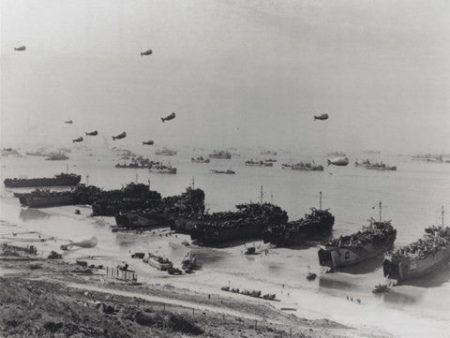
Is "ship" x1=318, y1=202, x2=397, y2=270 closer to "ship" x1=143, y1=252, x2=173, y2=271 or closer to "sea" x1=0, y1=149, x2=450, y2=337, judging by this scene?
"sea" x1=0, y1=149, x2=450, y2=337

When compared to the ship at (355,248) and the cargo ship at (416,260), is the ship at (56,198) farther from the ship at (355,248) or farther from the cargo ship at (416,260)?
the cargo ship at (416,260)

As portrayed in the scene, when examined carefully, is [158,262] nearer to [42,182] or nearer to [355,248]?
[355,248]

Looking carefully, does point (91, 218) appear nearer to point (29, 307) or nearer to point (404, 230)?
point (404, 230)

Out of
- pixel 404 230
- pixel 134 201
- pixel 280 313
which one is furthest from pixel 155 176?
pixel 280 313

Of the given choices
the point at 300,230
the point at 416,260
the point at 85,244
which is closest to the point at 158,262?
the point at 85,244

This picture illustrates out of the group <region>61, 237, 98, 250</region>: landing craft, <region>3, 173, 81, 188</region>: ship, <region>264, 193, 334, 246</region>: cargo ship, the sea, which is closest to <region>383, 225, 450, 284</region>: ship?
the sea

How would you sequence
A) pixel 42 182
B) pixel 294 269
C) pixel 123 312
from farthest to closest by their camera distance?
pixel 42 182
pixel 294 269
pixel 123 312
